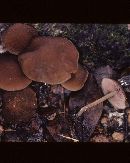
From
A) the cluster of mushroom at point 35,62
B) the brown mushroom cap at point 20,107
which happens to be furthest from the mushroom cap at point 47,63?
the brown mushroom cap at point 20,107

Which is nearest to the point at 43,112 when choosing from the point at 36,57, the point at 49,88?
the point at 49,88

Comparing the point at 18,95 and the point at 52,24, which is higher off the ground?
the point at 52,24

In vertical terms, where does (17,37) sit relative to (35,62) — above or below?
above

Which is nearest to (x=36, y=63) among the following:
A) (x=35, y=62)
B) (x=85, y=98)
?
(x=35, y=62)

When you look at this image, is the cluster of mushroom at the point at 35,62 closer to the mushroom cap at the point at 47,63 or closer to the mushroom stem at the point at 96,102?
the mushroom cap at the point at 47,63

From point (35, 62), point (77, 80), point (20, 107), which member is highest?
point (35, 62)

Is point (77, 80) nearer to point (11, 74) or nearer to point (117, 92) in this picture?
point (117, 92)
